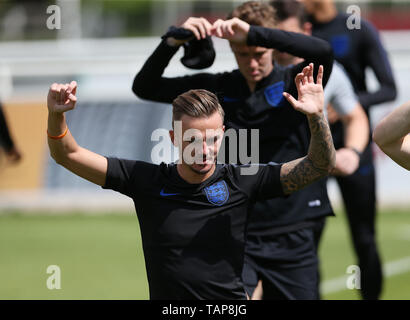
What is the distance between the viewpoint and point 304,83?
3.60m

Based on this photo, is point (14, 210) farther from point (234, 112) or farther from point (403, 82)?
point (234, 112)

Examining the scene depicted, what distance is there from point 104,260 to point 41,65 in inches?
263

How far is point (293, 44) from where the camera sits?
13.8 feet

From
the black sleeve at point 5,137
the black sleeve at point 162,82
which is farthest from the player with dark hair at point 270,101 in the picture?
the black sleeve at point 5,137

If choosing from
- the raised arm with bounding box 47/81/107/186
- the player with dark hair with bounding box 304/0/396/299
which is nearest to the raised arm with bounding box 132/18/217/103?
the raised arm with bounding box 47/81/107/186

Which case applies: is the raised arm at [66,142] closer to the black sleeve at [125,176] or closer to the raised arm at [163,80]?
the black sleeve at [125,176]

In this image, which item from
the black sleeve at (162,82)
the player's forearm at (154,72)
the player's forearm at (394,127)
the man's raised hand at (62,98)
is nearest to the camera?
the player's forearm at (394,127)

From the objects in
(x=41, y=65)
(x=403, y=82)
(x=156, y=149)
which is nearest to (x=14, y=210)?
(x=41, y=65)

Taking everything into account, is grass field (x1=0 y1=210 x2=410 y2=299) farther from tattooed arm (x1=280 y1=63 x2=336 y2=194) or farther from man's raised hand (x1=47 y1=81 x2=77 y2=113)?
man's raised hand (x1=47 y1=81 x2=77 y2=113)

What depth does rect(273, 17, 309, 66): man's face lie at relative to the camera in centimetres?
496

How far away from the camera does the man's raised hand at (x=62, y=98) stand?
350cm

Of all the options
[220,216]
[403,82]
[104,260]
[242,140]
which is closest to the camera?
[220,216]

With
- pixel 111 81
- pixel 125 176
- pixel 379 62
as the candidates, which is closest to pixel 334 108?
pixel 379 62
